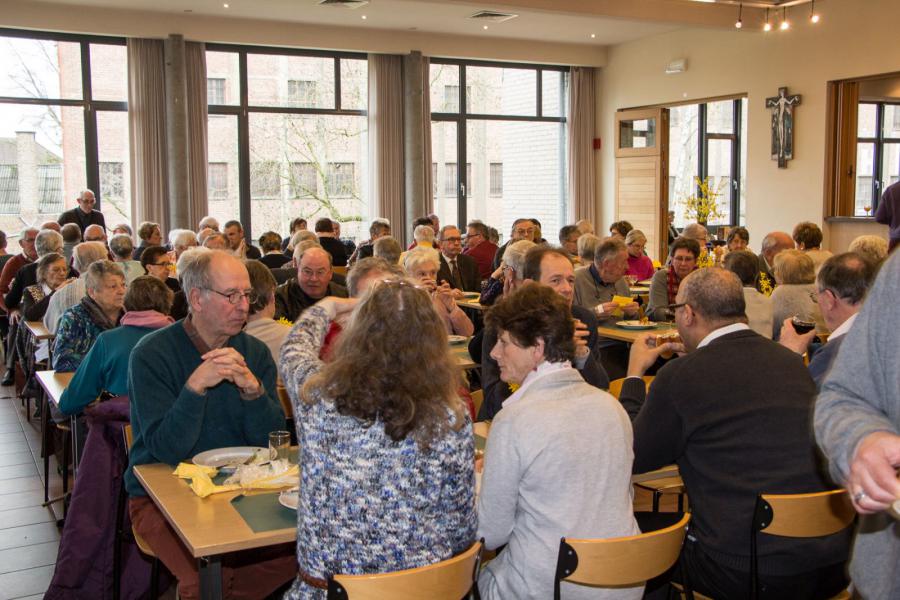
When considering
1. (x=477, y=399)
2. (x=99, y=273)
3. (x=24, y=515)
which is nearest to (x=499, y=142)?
(x=99, y=273)

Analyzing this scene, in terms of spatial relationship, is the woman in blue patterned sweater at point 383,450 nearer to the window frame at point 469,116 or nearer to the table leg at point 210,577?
the table leg at point 210,577

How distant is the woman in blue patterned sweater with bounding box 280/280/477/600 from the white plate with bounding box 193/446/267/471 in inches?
31.2

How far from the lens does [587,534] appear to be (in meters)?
2.33

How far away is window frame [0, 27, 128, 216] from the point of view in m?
11.9

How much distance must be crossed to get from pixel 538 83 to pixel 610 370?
1027 centimetres

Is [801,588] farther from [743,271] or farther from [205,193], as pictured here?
[205,193]

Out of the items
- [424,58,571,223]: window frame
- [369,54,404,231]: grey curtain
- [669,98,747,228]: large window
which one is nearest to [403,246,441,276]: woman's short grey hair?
[369,54,404,231]: grey curtain

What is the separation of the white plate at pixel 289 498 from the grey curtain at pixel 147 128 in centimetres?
1049

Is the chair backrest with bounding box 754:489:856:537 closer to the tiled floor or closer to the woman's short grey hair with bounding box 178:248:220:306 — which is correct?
the woman's short grey hair with bounding box 178:248:220:306

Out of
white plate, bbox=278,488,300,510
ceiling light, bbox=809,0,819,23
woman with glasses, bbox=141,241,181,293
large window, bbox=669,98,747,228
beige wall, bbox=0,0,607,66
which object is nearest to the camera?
white plate, bbox=278,488,300,510

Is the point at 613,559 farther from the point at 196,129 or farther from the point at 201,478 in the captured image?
the point at 196,129

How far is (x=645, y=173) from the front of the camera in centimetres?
1446

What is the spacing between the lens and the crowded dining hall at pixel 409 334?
2.19 metres

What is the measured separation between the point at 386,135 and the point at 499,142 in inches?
91.6
